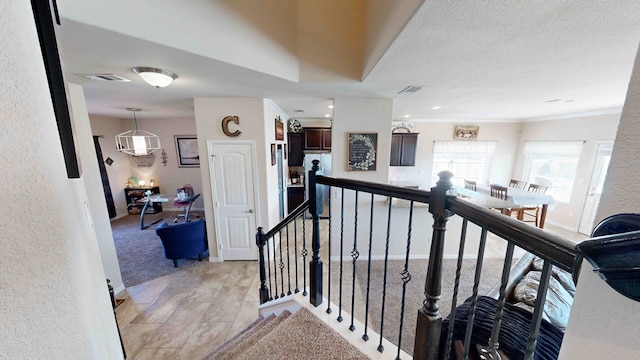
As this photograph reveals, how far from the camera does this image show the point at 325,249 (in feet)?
13.1

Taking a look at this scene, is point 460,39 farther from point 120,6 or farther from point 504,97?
point 504,97

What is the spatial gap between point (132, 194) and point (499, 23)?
778 centimetres

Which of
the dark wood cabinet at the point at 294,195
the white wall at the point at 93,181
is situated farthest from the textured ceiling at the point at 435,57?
the dark wood cabinet at the point at 294,195

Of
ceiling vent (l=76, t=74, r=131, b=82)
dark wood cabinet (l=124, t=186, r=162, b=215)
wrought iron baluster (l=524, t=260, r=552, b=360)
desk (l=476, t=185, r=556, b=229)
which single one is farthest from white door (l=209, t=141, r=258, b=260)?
desk (l=476, t=185, r=556, b=229)

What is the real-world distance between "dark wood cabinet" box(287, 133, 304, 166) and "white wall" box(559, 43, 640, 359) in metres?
5.66

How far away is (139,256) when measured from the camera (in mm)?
3811

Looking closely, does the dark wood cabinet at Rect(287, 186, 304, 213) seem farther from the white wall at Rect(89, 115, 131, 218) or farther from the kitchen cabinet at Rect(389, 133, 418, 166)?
the white wall at Rect(89, 115, 131, 218)

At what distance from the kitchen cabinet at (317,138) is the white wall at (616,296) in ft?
18.0

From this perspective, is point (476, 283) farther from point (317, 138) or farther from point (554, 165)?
point (554, 165)

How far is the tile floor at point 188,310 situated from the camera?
216 cm

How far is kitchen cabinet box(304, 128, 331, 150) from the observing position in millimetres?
5777

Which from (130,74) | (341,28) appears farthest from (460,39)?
(130,74)

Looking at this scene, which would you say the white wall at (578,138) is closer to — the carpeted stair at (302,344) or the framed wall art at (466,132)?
the framed wall art at (466,132)

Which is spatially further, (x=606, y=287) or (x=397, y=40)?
(x=397, y=40)
